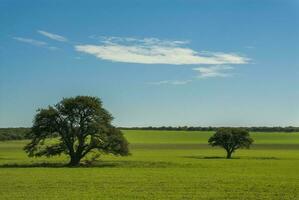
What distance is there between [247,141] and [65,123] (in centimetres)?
4656

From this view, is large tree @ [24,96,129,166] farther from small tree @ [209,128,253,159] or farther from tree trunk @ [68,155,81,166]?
small tree @ [209,128,253,159]

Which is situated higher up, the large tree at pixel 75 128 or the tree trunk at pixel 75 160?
the large tree at pixel 75 128

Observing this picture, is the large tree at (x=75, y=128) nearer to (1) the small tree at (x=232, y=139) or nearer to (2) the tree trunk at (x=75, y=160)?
(2) the tree trunk at (x=75, y=160)

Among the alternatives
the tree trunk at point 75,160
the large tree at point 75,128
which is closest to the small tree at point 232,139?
the large tree at point 75,128

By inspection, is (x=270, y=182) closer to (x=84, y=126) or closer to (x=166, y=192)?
(x=166, y=192)

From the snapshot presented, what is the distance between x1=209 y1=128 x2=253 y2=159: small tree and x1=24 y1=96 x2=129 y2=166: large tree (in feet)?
129

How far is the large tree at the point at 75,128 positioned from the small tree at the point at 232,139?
39.4 metres

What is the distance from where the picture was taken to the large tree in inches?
2889

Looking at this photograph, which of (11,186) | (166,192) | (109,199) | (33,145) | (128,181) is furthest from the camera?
(33,145)

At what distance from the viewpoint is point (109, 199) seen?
104 ft

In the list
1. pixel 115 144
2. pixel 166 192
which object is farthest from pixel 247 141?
pixel 166 192

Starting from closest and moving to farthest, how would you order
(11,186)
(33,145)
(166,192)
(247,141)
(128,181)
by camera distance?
(166,192) < (11,186) < (128,181) < (33,145) < (247,141)

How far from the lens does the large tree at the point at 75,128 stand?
2889 inches

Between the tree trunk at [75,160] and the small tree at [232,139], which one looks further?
the small tree at [232,139]
